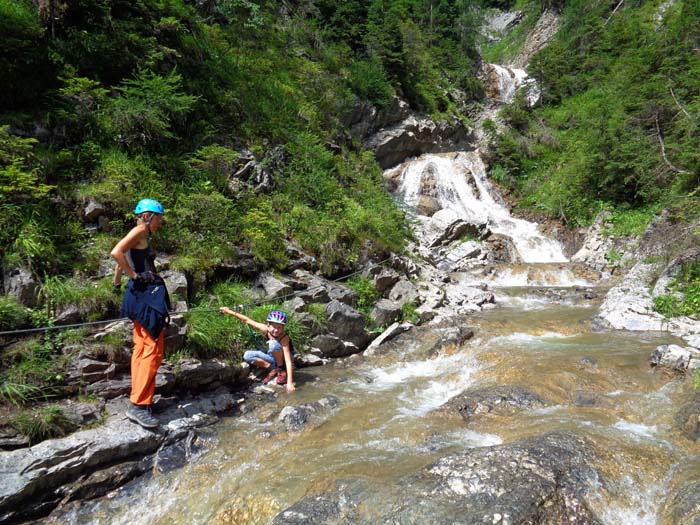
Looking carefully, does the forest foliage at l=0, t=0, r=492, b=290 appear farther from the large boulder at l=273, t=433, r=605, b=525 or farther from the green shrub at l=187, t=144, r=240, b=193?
the large boulder at l=273, t=433, r=605, b=525

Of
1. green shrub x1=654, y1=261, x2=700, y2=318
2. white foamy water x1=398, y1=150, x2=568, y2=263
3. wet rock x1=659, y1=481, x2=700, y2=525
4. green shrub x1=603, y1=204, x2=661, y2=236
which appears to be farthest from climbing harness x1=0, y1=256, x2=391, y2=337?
green shrub x1=603, y1=204, x2=661, y2=236

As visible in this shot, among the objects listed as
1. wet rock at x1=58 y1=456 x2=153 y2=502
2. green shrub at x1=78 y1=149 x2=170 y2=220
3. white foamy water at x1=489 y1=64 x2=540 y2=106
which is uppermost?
white foamy water at x1=489 y1=64 x2=540 y2=106

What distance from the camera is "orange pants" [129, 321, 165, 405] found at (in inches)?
164

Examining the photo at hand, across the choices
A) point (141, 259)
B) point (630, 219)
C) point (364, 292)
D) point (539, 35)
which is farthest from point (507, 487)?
point (539, 35)

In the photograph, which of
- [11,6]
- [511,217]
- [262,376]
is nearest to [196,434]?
[262,376]

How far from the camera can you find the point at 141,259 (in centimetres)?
417

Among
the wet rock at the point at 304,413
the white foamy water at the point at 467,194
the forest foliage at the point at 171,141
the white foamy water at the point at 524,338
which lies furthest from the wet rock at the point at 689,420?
the white foamy water at the point at 467,194

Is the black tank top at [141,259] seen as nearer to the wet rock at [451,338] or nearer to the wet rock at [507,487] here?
the wet rock at [507,487]

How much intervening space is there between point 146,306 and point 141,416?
1279mm

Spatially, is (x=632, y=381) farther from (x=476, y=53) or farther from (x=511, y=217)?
(x=476, y=53)

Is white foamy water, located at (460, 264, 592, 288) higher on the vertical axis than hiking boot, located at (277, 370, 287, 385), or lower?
lower

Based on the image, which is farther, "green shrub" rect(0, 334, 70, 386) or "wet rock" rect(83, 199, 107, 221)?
"wet rock" rect(83, 199, 107, 221)

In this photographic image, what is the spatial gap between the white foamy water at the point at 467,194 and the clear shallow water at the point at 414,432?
10367mm

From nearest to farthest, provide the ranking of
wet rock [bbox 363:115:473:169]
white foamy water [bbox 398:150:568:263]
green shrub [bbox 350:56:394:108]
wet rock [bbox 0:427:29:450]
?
wet rock [bbox 0:427:29:450] < white foamy water [bbox 398:150:568:263] < green shrub [bbox 350:56:394:108] < wet rock [bbox 363:115:473:169]
